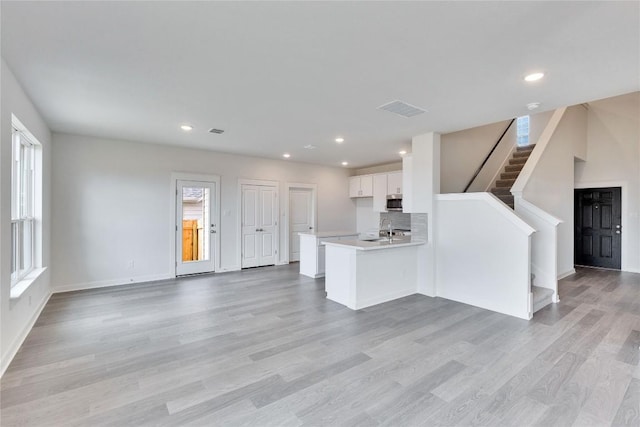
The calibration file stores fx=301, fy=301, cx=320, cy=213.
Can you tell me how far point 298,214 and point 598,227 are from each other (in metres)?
7.21

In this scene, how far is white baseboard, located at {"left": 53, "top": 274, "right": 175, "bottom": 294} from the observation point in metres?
4.94

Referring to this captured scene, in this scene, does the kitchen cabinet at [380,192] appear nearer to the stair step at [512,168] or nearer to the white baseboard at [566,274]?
the stair step at [512,168]

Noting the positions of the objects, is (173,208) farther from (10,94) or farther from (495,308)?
(495,308)

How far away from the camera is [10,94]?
269 cm

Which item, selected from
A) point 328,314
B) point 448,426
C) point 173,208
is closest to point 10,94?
point 173,208

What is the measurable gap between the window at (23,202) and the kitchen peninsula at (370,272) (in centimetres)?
380

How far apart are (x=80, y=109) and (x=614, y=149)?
1013cm

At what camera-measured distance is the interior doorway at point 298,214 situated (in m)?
7.80

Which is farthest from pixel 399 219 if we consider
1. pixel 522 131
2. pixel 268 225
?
pixel 522 131

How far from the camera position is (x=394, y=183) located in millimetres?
7137

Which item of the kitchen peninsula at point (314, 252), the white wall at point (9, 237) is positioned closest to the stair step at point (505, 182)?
the kitchen peninsula at point (314, 252)

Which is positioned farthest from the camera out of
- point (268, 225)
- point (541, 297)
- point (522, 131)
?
point (522, 131)

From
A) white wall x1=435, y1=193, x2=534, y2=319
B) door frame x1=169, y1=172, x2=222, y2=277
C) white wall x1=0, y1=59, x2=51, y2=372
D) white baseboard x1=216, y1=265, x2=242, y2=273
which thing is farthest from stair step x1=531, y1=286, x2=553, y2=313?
white wall x1=0, y1=59, x2=51, y2=372

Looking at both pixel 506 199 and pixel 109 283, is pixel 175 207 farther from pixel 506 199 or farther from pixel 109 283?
pixel 506 199
